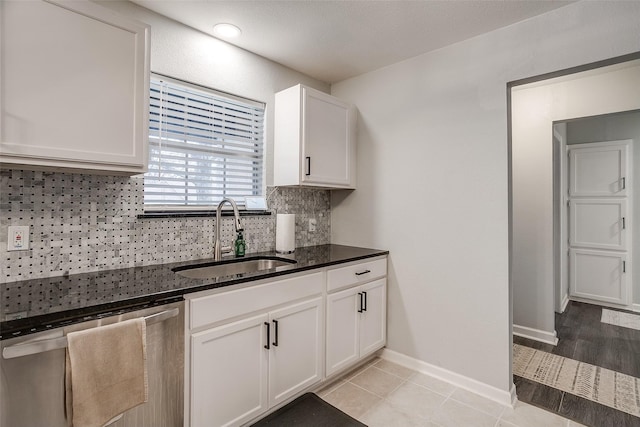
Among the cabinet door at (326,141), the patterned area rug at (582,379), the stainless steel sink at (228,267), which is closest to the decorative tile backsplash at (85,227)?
the stainless steel sink at (228,267)

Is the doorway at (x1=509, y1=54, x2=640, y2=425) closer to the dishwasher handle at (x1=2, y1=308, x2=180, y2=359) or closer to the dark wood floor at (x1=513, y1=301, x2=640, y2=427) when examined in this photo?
the dark wood floor at (x1=513, y1=301, x2=640, y2=427)

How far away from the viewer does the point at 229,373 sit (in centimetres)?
162

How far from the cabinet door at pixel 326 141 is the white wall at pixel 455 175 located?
18 cm

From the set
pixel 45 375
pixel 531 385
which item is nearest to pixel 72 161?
pixel 45 375

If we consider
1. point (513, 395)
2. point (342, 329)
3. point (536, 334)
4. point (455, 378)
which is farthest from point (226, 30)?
point (536, 334)

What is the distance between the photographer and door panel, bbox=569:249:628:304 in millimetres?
4039

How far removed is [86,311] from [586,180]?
5545mm

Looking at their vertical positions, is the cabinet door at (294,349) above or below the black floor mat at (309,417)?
above

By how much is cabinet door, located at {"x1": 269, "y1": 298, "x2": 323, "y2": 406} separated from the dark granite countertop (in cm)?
28

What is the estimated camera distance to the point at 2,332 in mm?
1009

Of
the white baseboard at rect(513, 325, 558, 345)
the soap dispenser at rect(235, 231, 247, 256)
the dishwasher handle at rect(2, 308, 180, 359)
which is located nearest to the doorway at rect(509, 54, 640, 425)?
the white baseboard at rect(513, 325, 558, 345)

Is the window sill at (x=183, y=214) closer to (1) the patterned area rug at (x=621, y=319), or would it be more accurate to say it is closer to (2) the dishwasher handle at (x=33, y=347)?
(2) the dishwasher handle at (x=33, y=347)

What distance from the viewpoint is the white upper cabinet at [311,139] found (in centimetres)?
248

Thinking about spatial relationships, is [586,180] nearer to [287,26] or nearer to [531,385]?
[531,385]
